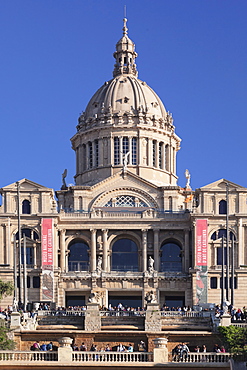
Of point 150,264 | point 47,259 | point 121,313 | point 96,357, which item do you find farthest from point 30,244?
point 96,357

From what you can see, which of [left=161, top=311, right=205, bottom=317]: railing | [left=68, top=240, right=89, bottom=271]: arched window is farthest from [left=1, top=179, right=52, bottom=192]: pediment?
[left=161, top=311, right=205, bottom=317]: railing

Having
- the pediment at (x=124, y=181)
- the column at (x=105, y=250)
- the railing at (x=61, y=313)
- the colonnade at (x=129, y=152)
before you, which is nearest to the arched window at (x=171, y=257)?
the column at (x=105, y=250)

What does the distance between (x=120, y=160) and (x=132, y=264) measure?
14353 mm

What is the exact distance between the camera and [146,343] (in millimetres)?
68500

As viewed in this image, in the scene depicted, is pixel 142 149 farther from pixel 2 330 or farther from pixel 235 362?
pixel 235 362

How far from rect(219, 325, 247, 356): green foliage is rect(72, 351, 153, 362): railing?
488 centimetres

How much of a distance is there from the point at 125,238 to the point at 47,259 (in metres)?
9.47

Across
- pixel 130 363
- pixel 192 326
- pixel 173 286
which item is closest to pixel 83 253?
pixel 173 286

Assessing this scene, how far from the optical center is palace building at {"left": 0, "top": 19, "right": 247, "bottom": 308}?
102 metres

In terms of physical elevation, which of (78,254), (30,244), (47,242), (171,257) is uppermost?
(47,242)

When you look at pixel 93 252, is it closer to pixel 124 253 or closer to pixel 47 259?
pixel 124 253

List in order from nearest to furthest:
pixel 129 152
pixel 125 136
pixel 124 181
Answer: pixel 124 181 < pixel 129 152 < pixel 125 136

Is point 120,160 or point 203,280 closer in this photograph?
point 203,280

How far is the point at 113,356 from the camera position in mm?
58531
